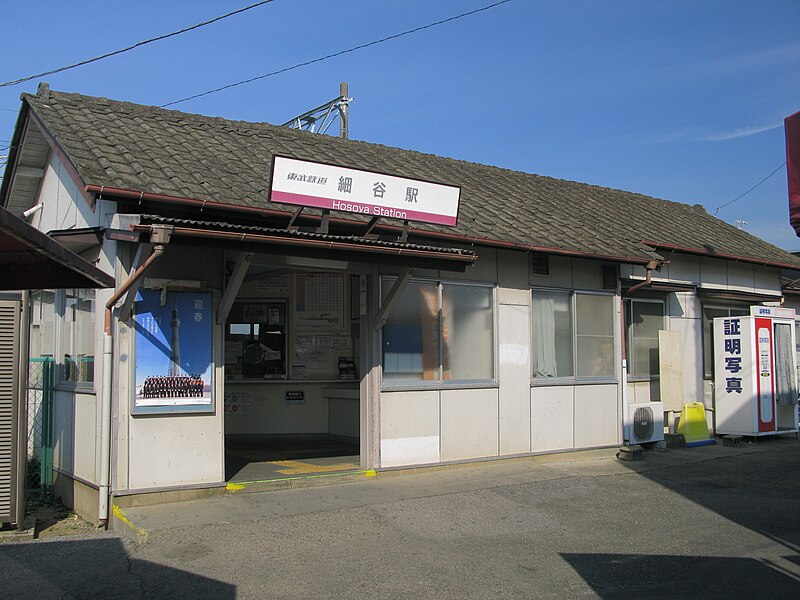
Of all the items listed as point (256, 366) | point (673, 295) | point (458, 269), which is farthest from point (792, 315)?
point (256, 366)

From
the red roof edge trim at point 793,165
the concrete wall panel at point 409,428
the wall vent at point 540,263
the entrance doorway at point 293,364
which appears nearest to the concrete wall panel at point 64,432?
the entrance doorway at point 293,364

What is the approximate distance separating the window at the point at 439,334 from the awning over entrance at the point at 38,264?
19.8 ft

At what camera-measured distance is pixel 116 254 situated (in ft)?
26.7

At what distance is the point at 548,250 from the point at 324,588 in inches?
250

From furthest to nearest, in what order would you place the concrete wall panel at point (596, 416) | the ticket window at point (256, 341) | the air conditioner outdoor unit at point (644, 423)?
the ticket window at point (256, 341), the air conditioner outdoor unit at point (644, 423), the concrete wall panel at point (596, 416)

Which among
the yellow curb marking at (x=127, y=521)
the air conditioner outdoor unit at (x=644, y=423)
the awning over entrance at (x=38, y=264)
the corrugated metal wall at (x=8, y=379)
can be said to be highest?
the awning over entrance at (x=38, y=264)

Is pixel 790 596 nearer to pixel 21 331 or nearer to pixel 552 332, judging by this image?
pixel 552 332

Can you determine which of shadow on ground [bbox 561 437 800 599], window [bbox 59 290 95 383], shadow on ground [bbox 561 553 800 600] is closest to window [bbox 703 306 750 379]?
shadow on ground [bbox 561 437 800 599]

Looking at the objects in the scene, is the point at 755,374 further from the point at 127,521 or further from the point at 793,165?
the point at 127,521

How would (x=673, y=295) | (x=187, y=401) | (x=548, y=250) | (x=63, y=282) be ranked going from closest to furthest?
(x=63, y=282) → (x=187, y=401) → (x=548, y=250) → (x=673, y=295)

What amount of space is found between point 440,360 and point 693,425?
18.4 ft

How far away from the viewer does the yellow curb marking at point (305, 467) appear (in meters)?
9.71

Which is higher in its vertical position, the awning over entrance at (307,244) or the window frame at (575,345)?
the awning over entrance at (307,244)

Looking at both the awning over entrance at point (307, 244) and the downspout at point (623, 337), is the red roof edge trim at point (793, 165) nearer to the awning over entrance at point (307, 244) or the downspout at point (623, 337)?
the awning over entrance at point (307, 244)
